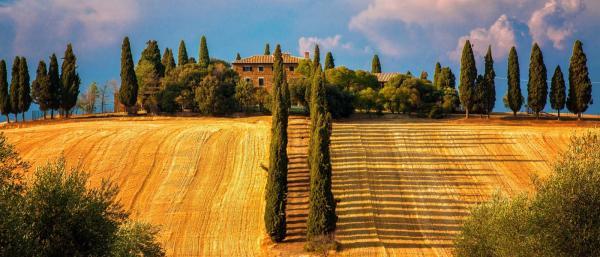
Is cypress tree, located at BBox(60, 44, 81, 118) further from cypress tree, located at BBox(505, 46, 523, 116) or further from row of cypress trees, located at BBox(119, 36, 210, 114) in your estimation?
cypress tree, located at BBox(505, 46, 523, 116)

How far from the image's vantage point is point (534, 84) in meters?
80.1

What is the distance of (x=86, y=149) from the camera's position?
5972 centimetres

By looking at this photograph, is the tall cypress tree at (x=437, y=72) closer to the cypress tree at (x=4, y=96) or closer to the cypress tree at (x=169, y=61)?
the cypress tree at (x=169, y=61)

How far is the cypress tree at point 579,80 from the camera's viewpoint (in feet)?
253

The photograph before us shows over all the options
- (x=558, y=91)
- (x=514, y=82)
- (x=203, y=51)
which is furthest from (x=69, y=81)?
(x=558, y=91)

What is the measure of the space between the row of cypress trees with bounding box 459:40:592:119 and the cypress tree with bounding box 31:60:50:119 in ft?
175

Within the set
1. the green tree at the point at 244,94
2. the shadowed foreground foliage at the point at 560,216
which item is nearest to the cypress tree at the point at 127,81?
the green tree at the point at 244,94

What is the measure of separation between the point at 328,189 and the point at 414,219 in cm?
743

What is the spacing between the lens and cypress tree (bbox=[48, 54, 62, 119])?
271 ft

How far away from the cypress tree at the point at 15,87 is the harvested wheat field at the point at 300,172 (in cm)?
1152

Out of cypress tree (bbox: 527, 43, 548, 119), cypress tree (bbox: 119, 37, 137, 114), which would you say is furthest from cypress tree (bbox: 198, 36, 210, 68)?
cypress tree (bbox: 527, 43, 548, 119)

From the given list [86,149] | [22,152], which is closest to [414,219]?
[86,149]

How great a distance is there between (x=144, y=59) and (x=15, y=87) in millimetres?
22496

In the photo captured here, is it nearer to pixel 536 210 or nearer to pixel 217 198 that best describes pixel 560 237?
pixel 536 210
